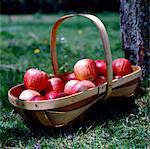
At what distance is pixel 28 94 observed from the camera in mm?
2354

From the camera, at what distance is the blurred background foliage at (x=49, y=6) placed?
1320cm

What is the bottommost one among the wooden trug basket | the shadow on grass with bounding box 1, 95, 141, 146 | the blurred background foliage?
the blurred background foliage

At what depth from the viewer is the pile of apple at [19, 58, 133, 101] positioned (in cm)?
235

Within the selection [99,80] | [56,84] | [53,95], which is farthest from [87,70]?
[53,95]

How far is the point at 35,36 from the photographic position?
247 inches

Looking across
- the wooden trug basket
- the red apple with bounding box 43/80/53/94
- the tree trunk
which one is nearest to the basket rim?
the wooden trug basket

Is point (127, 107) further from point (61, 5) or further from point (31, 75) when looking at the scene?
point (61, 5)

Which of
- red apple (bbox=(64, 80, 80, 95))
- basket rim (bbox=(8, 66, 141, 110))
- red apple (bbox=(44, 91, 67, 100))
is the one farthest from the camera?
red apple (bbox=(64, 80, 80, 95))

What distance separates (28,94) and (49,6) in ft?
36.6

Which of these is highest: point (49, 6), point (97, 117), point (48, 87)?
point (48, 87)

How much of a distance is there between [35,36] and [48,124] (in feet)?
13.4

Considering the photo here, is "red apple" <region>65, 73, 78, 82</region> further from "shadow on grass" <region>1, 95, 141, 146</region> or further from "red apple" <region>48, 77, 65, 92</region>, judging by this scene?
"shadow on grass" <region>1, 95, 141, 146</region>

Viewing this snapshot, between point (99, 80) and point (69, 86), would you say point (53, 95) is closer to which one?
point (69, 86)

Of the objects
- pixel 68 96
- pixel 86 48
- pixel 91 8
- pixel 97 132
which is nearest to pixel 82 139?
pixel 97 132
